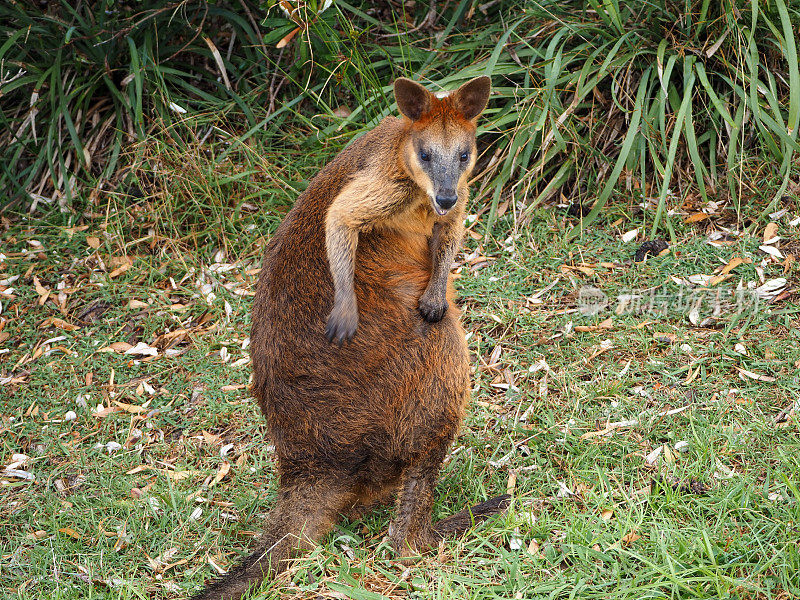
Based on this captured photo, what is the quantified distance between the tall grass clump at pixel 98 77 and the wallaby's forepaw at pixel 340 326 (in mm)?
3482

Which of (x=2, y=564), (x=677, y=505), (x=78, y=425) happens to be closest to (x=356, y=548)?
(x=677, y=505)

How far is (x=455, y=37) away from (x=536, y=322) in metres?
2.54

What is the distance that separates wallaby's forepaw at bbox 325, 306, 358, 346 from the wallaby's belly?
5 centimetres

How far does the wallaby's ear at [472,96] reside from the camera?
11.7ft

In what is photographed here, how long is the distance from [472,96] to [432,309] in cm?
93

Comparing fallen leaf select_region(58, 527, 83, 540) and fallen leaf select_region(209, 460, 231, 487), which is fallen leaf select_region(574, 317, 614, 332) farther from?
fallen leaf select_region(58, 527, 83, 540)

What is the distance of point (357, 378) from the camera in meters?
3.35

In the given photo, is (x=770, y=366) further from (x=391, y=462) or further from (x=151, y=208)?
(x=151, y=208)

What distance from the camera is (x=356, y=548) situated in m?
3.57

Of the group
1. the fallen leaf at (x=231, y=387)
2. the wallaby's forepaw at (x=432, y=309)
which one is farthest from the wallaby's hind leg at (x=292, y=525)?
the fallen leaf at (x=231, y=387)

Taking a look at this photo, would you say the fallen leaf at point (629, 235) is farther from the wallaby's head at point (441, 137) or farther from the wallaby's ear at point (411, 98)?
the wallaby's ear at point (411, 98)

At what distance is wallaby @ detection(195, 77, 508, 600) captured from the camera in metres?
3.34

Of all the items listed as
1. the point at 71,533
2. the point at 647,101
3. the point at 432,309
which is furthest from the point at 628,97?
the point at 71,533

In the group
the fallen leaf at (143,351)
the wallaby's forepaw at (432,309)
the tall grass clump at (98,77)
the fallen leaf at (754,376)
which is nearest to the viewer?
the wallaby's forepaw at (432,309)
